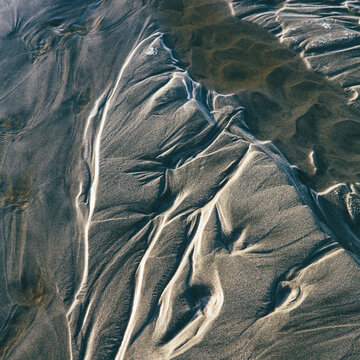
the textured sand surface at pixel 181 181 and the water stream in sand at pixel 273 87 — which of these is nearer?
the textured sand surface at pixel 181 181

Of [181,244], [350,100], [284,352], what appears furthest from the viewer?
[350,100]

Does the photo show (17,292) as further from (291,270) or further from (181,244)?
(291,270)

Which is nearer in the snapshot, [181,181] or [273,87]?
[181,181]

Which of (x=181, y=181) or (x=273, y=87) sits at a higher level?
(x=273, y=87)

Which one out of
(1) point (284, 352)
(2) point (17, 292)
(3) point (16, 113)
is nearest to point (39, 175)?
(3) point (16, 113)

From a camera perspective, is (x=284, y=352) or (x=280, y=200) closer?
(x=284, y=352)

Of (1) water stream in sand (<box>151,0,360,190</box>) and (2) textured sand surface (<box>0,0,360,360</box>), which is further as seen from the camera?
(1) water stream in sand (<box>151,0,360,190</box>)

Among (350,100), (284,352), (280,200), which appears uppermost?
(350,100)

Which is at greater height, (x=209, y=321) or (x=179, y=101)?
(x=179, y=101)
